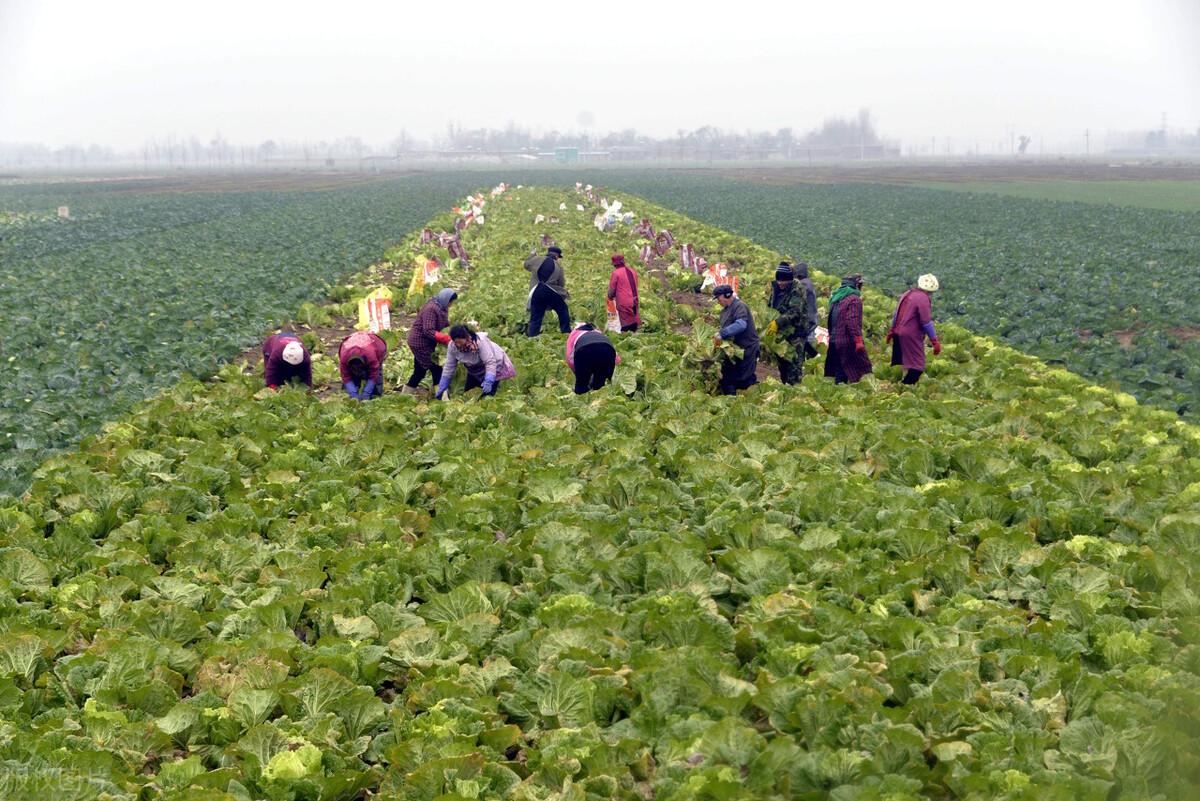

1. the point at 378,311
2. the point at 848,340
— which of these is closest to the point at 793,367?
the point at 848,340

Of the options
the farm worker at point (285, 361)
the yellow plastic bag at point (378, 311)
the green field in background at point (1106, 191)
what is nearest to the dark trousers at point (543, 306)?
the yellow plastic bag at point (378, 311)

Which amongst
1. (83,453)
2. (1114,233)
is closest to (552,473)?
(83,453)

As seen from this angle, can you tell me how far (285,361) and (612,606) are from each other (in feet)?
24.1

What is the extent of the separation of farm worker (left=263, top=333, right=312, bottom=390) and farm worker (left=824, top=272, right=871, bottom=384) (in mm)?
6627

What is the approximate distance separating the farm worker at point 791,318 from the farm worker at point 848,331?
0.37m

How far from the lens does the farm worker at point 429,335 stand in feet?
38.6

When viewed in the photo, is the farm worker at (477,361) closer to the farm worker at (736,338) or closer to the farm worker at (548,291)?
the farm worker at (736,338)

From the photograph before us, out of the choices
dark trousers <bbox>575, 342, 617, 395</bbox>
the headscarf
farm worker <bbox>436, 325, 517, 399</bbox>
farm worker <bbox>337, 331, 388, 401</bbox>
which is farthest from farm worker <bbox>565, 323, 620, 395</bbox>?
the headscarf

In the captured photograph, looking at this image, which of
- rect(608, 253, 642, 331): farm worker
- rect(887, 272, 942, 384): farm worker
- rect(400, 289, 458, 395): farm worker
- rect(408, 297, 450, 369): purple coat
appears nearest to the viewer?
rect(887, 272, 942, 384): farm worker

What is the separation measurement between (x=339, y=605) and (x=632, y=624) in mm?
1838

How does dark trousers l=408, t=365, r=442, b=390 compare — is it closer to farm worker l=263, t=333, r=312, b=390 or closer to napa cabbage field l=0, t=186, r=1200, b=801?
farm worker l=263, t=333, r=312, b=390

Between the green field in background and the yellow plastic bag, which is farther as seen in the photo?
the green field in background

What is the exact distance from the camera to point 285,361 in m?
11.9

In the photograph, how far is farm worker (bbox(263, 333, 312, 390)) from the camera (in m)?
11.5
